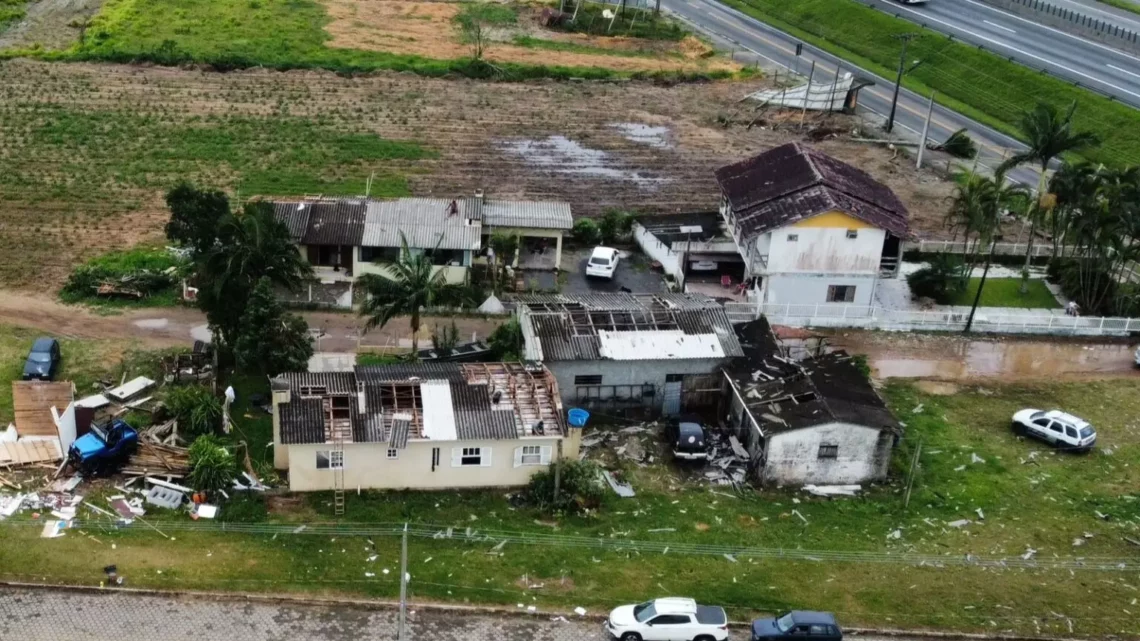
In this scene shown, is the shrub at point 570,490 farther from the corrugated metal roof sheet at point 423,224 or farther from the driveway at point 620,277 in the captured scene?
the corrugated metal roof sheet at point 423,224

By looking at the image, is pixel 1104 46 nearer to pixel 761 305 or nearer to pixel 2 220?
pixel 761 305

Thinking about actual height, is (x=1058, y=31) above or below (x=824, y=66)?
above

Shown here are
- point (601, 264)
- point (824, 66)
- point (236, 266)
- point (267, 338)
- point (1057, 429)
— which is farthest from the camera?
point (824, 66)

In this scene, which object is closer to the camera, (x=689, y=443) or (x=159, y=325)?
(x=689, y=443)

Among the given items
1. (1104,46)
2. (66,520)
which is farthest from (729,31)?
(66,520)

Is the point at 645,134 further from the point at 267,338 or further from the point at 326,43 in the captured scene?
the point at 267,338

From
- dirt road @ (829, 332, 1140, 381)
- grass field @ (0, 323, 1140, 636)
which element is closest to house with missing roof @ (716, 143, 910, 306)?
dirt road @ (829, 332, 1140, 381)

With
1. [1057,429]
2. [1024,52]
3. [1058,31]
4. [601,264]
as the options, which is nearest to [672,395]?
[601,264]

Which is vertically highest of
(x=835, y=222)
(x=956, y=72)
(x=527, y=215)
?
(x=835, y=222)
